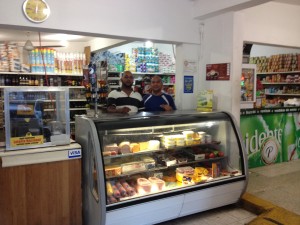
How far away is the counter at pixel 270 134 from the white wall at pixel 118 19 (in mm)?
1944

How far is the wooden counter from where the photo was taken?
2.67 m

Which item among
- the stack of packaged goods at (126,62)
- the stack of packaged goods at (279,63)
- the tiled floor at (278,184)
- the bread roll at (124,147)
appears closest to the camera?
the bread roll at (124,147)

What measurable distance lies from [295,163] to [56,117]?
490cm

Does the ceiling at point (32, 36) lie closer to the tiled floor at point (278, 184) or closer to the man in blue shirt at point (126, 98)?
the man in blue shirt at point (126, 98)

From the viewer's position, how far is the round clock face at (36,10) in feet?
10.5

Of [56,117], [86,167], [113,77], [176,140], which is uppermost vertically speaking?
[113,77]

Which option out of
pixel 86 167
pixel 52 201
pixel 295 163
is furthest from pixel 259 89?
pixel 52 201

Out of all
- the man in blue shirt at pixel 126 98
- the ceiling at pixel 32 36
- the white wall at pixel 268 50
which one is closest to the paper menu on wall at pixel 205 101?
the man in blue shirt at pixel 126 98

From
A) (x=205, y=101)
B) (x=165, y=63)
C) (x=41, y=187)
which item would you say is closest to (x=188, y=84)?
(x=205, y=101)

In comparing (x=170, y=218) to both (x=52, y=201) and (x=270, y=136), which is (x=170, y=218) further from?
(x=270, y=136)

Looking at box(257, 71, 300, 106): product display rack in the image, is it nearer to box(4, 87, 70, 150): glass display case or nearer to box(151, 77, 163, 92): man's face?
box(151, 77, 163, 92): man's face

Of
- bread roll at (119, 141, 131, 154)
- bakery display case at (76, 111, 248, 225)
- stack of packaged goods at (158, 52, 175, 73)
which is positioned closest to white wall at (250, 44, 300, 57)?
stack of packaged goods at (158, 52, 175, 73)

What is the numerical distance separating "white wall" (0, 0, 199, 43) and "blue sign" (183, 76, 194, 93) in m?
0.58

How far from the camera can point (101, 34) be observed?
12.2ft
